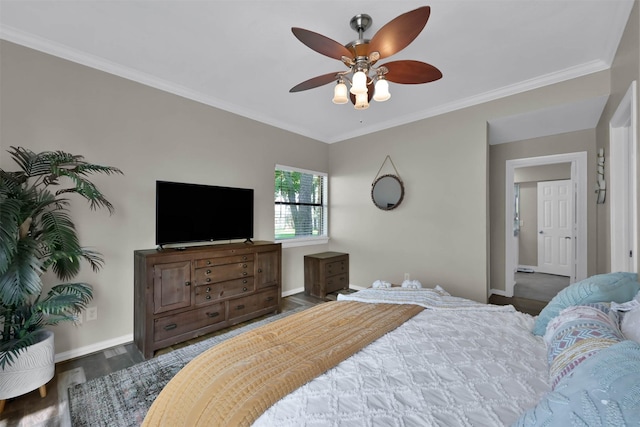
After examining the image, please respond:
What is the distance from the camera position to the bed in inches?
26.1

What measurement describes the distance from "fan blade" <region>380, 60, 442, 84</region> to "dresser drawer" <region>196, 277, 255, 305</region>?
7.96 feet

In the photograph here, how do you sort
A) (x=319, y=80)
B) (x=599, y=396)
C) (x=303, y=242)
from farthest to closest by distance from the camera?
(x=303, y=242) → (x=319, y=80) → (x=599, y=396)

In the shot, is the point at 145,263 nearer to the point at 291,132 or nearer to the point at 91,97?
the point at 91,97

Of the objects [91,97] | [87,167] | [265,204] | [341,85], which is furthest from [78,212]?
[341,85]

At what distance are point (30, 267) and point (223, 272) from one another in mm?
1397

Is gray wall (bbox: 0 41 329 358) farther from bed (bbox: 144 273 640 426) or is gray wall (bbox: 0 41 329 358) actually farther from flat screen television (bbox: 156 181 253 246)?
bed (bbox: 144 273 640 426)

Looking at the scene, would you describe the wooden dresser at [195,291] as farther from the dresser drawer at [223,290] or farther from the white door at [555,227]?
the white door at [555,227]

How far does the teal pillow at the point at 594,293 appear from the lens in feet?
4.28

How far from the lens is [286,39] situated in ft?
6.93

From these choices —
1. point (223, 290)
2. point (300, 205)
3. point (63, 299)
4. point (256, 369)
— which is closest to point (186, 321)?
point (223, 290)

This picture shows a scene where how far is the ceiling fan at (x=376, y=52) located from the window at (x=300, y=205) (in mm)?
2190

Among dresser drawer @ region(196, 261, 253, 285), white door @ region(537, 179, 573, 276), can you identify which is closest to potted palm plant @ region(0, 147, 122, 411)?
dresser drawer @ region(196, 261, 253, 285)

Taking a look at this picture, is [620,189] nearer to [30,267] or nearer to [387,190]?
[387,190]

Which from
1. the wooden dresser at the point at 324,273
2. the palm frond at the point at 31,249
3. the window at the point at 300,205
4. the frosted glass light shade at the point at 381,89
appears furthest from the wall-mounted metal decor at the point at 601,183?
the palm frond at the point at 31,249
